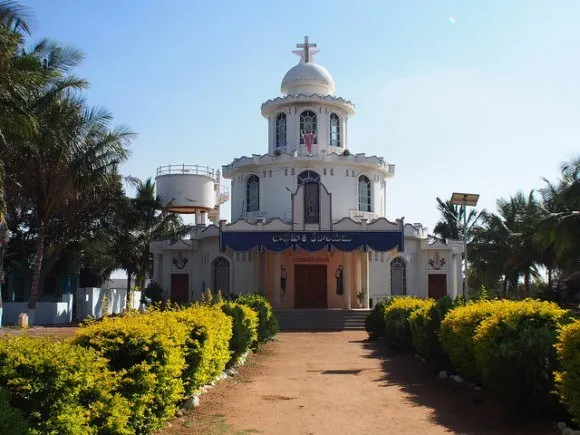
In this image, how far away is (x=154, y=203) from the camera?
38.3 m

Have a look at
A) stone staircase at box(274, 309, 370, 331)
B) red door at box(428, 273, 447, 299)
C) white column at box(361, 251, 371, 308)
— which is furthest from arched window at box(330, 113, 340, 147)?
stone staircase at box(274, 309, 370, 331)

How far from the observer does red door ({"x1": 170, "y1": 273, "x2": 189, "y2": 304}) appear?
1320 inches

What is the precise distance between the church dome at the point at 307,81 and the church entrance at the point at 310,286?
944cm

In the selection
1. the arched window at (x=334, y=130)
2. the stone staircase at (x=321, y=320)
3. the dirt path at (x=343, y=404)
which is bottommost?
the dirt path at (x=343, y=404)

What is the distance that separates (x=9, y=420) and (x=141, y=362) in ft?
9.68

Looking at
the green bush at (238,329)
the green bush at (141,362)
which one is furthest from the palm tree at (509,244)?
the green bush at (141,362)

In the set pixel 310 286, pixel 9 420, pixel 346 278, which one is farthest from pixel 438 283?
pixel 9 420

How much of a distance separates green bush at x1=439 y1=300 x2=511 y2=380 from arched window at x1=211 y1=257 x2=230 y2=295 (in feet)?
69.8

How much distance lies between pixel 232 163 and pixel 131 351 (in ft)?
90.4

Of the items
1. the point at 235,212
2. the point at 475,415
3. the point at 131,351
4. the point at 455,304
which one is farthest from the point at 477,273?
the point at 131,351

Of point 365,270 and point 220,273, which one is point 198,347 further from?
point 220,273

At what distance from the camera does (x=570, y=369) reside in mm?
7207

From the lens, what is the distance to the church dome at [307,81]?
35281 mm

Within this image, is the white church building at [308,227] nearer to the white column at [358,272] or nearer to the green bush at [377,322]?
the white column at [358,272]
